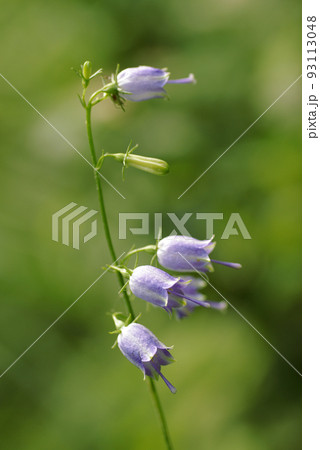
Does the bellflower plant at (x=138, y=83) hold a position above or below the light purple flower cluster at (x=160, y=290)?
above

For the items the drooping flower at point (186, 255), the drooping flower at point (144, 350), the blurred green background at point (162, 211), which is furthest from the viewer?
the blurred green background at point (162, 211)

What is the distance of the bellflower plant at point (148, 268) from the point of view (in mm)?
1868

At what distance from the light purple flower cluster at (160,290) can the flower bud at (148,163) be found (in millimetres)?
284

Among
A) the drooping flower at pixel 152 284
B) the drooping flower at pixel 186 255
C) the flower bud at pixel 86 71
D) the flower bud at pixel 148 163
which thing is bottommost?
the drooping flower at pixel 152 284

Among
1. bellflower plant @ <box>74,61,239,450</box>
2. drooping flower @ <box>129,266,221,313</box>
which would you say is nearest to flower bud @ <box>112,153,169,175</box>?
bellflower plant @ <box>74,61,239,450</box>

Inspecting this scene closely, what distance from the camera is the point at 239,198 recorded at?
3.70m

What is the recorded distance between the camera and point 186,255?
2000 millimetres

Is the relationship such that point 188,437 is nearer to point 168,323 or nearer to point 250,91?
point 168,323

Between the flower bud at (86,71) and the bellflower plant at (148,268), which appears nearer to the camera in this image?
the bellflower plant at (148,268)

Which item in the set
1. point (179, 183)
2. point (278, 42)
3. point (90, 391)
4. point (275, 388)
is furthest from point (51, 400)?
point (278, 42)

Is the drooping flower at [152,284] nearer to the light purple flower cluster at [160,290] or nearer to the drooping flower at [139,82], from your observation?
the light purple flower cluster at [160,290]

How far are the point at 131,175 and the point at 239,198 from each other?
85cm

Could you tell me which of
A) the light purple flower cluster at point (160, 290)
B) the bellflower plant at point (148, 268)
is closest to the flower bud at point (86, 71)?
the bellflower plant at point (148, 268)

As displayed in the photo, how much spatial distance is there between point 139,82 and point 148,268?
2.53 ft
